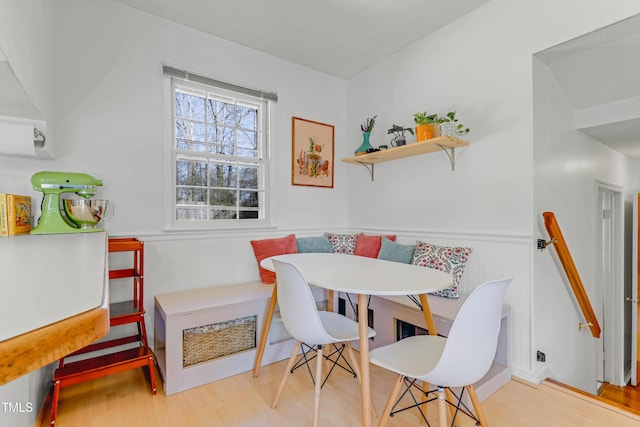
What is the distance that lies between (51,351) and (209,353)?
6.71 ft

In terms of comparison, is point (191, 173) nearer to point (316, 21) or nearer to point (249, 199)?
point (249, 199)

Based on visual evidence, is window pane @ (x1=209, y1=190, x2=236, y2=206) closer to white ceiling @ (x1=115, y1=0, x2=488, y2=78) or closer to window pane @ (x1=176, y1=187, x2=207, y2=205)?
window pane @ (x1=176, y1=187, x2=207, y2=205)

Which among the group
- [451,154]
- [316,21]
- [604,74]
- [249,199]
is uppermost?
[316,21]

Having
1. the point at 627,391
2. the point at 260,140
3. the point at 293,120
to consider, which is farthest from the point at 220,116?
the point at 627,391

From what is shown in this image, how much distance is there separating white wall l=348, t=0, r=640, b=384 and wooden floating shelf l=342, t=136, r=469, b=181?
80mm

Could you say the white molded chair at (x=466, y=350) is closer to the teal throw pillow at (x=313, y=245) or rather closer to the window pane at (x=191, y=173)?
the teal throw pillow at (x=313, y=245)

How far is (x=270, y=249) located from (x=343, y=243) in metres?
0.77

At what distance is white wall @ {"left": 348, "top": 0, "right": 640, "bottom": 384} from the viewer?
6.93 ft

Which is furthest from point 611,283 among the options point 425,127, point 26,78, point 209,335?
point 26,78

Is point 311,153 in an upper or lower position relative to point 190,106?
lower

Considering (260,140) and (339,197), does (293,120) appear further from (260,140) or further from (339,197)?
(339,197)

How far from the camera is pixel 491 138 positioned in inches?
92.0

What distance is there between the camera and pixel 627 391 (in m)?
3.18

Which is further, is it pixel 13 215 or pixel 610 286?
pixel 610 286
